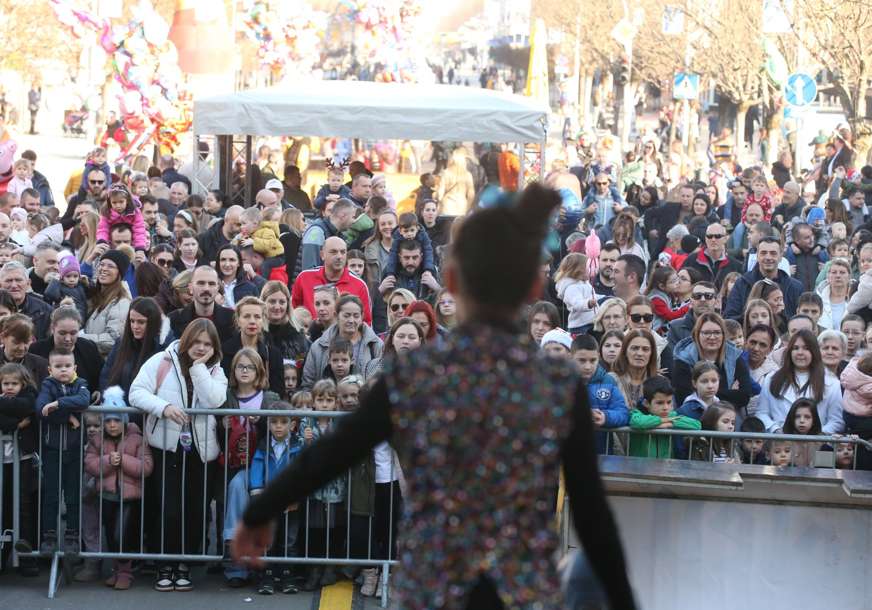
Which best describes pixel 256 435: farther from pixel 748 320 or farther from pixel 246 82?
pixel 246 82

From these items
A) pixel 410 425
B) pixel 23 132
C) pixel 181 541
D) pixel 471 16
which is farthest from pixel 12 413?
pixel 471 16

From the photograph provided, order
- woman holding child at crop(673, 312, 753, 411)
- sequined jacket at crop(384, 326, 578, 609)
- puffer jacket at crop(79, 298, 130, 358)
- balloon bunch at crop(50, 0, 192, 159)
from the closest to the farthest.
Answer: sequined jacket at crop(384, 326, 578, 609) → woman holding child at crop(673, 312, 753, 411) → puffer jacket at crop(79, 298, 130, 358) → balloon bunch at crop(50, 0, 192, 159)

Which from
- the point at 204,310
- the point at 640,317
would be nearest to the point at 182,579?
the point at 204,310

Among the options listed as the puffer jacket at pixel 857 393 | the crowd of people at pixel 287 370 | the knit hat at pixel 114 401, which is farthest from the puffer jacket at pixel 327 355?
the puffer jacket at pixel 857 393

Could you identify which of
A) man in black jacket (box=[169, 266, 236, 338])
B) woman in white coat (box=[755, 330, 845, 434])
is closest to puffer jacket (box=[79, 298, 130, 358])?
man in black jacket (box=[169, 266, 236, 338])

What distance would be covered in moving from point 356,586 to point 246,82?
65.8 m

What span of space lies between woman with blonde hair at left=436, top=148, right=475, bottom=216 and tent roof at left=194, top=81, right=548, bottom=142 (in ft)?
2.60

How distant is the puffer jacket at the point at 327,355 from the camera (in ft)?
30.7

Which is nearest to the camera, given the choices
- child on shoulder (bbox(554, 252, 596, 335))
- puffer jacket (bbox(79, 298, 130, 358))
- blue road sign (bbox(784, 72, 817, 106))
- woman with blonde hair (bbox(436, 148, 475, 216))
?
puffer jacket (bbox(79, 298, 130, 358))

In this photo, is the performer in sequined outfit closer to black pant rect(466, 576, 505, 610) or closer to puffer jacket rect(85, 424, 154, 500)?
black pant rect(466, 576, 505, 610)

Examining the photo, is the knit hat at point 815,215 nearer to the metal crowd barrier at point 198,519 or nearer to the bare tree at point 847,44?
the metal crowd barrier at point 198,519

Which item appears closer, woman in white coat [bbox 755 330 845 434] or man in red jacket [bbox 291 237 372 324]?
woman in white coat [bbox 755 330 845 434]

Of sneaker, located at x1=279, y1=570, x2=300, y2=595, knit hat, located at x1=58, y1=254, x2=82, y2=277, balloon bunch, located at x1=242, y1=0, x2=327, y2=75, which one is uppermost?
balloon bunch, located at x1=242, y1=0, x2=327, y2=75

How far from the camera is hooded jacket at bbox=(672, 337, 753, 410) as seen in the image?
929 cm
